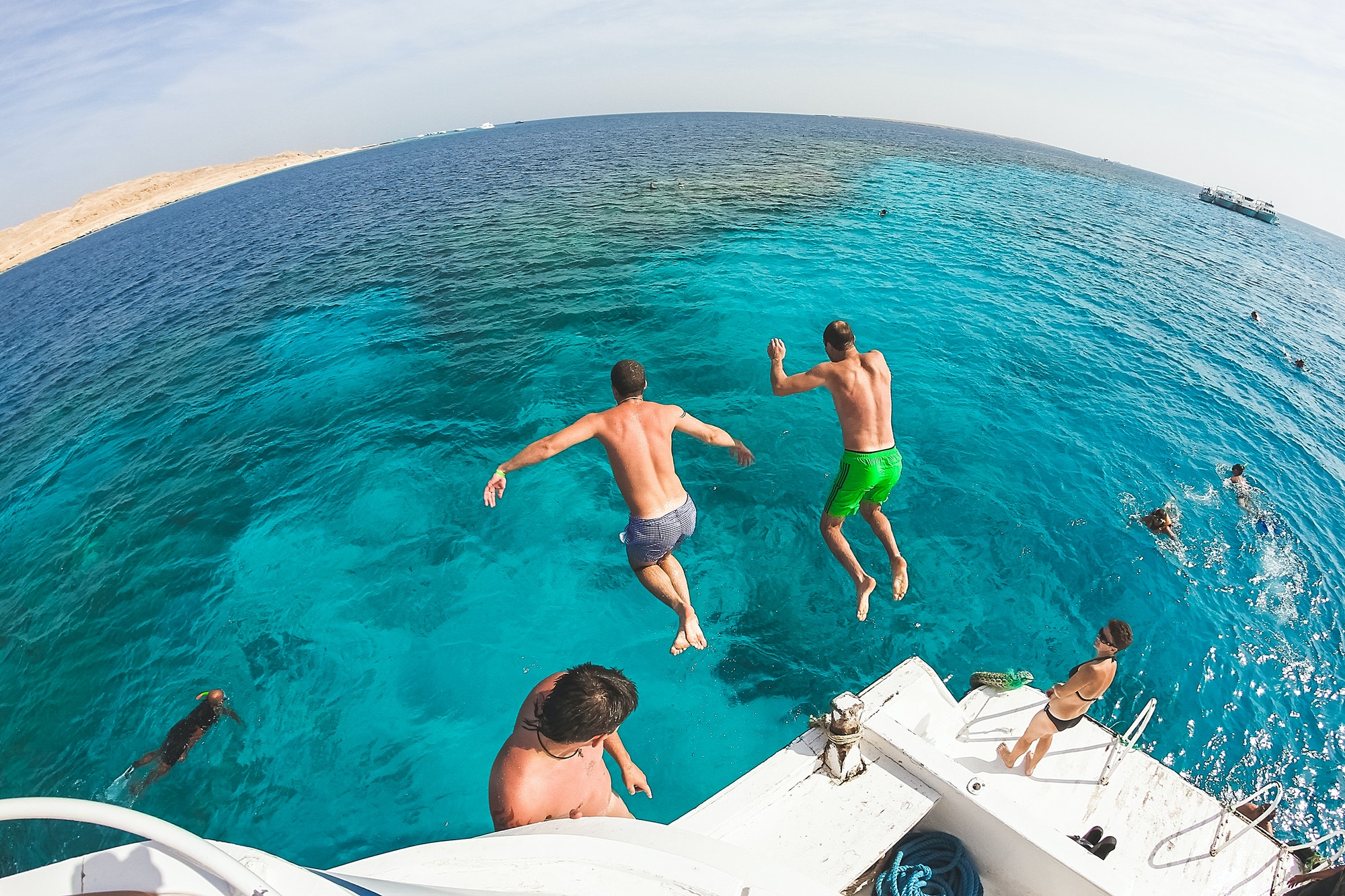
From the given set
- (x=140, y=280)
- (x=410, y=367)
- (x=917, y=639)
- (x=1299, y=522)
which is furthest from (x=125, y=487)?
(x=140, y=280)

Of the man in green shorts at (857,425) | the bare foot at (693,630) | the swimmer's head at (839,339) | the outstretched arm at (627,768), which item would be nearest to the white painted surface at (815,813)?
the outstretched arm at (627,768)

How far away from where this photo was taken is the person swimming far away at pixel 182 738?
20.8ft

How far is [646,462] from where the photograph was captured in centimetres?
547

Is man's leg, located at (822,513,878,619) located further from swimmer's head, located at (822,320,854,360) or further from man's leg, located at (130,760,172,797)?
man's leg, located at (130,760,172,797)

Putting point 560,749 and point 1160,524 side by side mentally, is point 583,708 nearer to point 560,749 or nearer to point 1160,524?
point 560,749

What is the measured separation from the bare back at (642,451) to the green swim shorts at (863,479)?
7.52ft

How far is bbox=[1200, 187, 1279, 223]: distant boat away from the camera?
68.0 m

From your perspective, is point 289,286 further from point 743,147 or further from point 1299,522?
point 743,147

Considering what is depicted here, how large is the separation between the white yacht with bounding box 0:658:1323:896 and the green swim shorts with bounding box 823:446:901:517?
6.46 ft

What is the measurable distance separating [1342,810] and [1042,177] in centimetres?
7607

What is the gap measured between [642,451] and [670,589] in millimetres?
1601

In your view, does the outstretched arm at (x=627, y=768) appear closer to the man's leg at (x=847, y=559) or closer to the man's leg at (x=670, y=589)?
the man's leg at (x=670, y=589)

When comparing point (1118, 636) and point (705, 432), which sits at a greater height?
point (705, 432)

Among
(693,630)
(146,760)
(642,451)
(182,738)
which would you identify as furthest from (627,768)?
(146,760)
